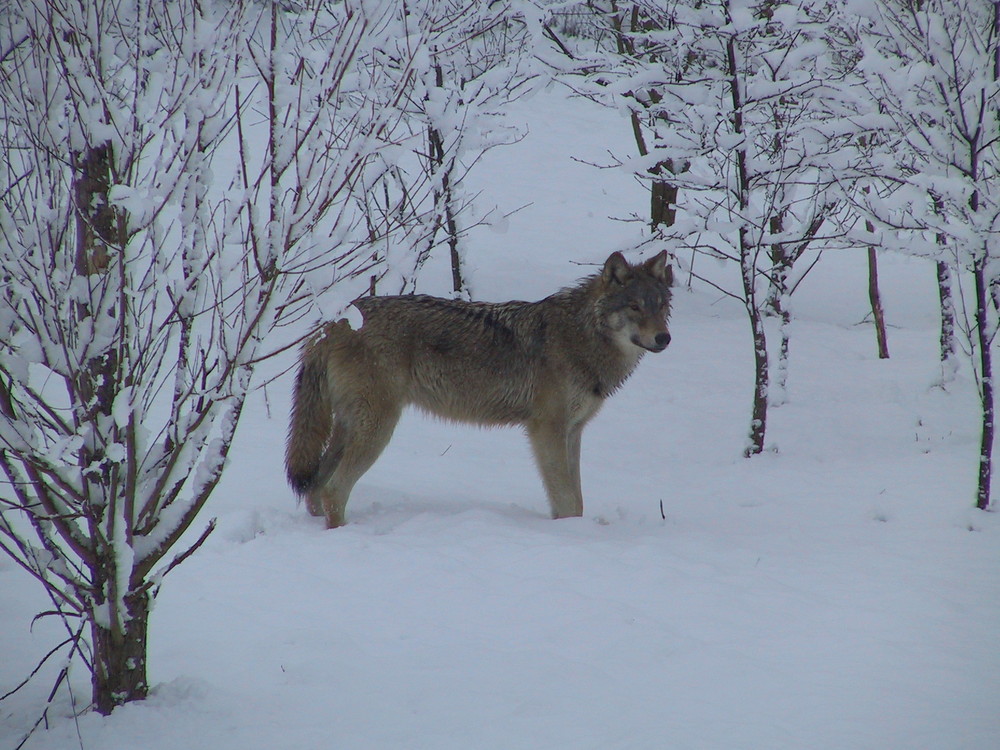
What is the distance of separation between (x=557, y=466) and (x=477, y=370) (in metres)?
0.95

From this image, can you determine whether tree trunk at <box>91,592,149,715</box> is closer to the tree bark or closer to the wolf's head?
the wolf's head

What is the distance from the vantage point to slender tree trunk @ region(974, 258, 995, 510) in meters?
5.51

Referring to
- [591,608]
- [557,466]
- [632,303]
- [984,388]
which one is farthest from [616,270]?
[591,608]

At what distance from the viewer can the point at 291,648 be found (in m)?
3.36

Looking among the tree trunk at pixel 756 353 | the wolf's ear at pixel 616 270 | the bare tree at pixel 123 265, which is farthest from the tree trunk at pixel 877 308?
the bare tree at pixel 123 265

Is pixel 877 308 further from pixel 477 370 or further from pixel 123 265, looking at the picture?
pixel 123 265

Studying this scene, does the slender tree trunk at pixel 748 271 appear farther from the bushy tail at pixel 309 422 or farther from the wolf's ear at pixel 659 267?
the bushy tail at pixel 309 422

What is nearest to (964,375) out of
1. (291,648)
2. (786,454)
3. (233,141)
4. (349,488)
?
(786,454)

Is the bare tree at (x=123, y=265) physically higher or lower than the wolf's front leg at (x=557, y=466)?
higher

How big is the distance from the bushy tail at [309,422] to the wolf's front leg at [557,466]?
5.17ft

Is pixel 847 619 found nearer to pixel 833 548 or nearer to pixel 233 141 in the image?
pixel 833 548

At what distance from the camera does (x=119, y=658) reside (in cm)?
275

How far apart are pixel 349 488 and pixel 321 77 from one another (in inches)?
133

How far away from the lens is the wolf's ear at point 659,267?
6258 millimetres
